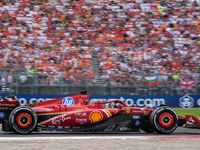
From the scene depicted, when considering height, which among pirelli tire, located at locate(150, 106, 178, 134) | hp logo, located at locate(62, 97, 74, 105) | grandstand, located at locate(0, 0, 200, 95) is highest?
grandstand, located at locate(0, 0, 200, 95)

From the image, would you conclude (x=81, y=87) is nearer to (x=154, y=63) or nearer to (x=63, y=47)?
(x=63, y=47)

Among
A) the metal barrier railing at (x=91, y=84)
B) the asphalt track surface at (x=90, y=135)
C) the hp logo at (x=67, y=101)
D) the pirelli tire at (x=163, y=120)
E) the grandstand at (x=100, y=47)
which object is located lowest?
the asphalt track surface at (x=90, y=135)

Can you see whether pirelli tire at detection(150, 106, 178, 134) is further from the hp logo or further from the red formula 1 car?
the hp logo

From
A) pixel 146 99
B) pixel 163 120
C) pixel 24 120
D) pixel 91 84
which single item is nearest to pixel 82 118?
pixel 24 120

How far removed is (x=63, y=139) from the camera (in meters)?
A: 7.24

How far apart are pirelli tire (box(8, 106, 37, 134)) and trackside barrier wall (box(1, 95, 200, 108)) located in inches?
276

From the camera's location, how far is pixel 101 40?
17312mm

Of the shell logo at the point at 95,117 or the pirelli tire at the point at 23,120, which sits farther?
the shell logo at the point at 95,117

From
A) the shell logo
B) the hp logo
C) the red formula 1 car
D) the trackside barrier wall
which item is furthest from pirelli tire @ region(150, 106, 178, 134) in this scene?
the trackside barrier wall

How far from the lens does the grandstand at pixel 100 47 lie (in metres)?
15.0

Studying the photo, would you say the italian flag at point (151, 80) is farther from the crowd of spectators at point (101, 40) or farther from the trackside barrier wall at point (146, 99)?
the trackside barrier wall at point (146, 99)

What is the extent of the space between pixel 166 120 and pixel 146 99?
720 cm

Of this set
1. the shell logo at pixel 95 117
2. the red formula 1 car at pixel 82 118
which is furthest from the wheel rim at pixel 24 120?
the shell logo at pixel 95 117

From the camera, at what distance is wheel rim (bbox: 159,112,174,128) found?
8281 mm
